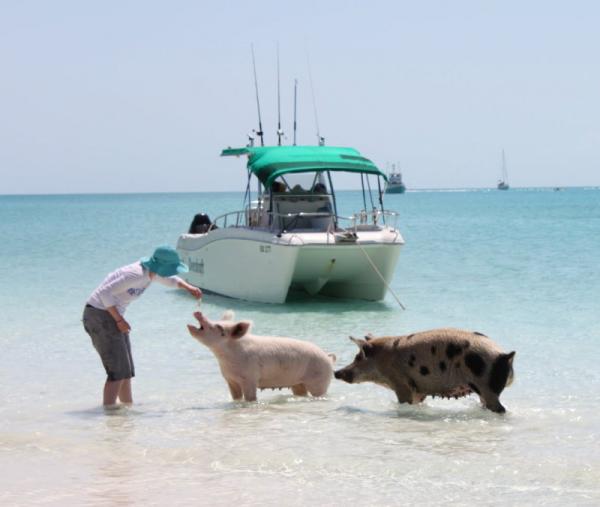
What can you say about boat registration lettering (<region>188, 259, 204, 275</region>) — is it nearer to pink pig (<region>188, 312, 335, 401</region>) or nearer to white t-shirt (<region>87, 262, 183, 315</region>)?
pink pig (<region>188, 312, 335, 401</region>)

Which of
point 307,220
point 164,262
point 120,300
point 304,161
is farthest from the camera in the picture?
point 307,220

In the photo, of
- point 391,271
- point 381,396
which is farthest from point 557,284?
point 381,396

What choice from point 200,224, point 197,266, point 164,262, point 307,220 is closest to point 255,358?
point 164,262

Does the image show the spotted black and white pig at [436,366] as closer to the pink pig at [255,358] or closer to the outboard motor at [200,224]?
the pink pig at [255,358]

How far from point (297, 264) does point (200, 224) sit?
15.1 feet

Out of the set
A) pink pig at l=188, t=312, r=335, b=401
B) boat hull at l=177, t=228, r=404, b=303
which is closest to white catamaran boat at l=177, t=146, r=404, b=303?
boat hull at l=177, t=228, r=404, b=303

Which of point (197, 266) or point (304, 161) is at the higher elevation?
point (304, 161)

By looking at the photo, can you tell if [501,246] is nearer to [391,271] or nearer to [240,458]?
[391,271]

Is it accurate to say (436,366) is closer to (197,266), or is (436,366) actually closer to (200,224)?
(197,266)

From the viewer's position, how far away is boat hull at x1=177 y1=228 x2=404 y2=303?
58.5ft

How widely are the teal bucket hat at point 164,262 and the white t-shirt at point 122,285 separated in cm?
5

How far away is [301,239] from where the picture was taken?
57.6 ft

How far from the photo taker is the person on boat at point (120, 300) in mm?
8570

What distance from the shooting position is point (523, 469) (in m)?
6.80
